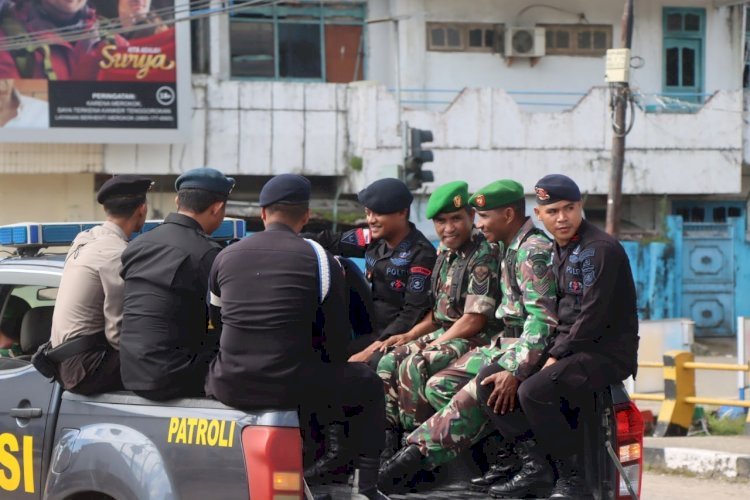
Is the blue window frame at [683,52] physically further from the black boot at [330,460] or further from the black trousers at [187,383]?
the black trousers at [187,383]

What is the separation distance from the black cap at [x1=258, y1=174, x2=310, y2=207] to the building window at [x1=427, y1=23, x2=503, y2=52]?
62.4 ft

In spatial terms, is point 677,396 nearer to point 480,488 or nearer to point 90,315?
point 480,488

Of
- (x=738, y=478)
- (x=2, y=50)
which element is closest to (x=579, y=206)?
(x=738, y=478)

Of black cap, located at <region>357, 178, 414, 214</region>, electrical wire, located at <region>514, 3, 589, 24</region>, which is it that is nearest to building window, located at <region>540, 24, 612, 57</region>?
electrical wire, located at <region>514, 3, 589, 24</region>

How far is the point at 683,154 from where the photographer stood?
23.8 metres

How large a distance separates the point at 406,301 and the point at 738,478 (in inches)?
161

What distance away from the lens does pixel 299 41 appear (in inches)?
904

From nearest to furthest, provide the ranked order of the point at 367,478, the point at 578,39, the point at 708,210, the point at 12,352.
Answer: the point at 367,478 → the point at 12,352 → the point at 578,39 → the point at 708,210

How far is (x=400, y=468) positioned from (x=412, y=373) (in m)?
0.47

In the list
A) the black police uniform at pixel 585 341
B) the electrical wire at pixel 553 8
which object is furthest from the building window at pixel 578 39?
the black police uniform at pixel 585 341

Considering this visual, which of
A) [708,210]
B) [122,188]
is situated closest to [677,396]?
[122,188]

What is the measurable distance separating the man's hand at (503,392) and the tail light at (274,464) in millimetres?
979

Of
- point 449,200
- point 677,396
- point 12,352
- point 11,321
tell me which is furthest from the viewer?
point 677,396

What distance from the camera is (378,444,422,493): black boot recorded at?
199 inches
